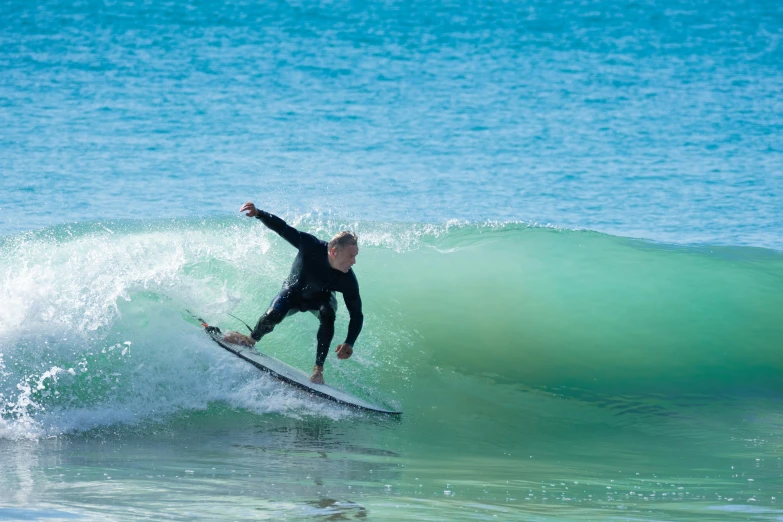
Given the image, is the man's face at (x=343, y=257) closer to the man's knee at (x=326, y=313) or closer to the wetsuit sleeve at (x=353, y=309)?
the wetsuit sleeve at (x=353, y=309)

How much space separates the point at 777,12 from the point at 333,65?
14912 millimetres

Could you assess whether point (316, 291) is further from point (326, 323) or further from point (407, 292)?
point (407, 292)

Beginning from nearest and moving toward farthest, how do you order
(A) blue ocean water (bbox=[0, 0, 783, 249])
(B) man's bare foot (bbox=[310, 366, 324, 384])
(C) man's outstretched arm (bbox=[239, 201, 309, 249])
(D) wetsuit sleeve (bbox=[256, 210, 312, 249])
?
(C) man's outstretched arm (bbox=[239, 201, 309, 249])
(D) wetsuit sleeve (bbox=[256, 210, 312, 249])
(B) man's bare foot (bbox=[310, 366, 324, 384])
(A) blue ocean water (bbox=[0, 0, 783, 249])

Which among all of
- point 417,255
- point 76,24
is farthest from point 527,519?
point 76,24

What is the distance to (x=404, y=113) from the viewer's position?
2372cm

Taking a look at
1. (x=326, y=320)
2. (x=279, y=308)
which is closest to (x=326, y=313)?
(x=326, y=320)

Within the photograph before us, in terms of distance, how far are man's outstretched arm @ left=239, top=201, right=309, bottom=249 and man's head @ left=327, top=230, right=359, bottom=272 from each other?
0.25 metres

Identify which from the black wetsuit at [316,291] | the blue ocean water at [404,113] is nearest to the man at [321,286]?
the black wetsuit at [316,291]

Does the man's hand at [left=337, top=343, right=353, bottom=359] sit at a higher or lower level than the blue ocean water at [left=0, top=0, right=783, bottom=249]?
lower

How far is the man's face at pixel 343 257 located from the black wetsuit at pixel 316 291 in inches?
→ 1.9

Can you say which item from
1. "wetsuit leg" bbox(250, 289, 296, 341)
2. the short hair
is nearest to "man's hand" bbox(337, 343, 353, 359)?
"wetsuit leg" bbox(250, 289, 296, 341)

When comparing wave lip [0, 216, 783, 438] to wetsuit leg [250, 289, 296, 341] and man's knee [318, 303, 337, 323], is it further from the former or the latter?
man's knee [318, 303, 337, 323]

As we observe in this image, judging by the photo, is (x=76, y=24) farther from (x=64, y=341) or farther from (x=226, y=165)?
(x=64, y=341)

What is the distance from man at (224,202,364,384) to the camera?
6477 mm
